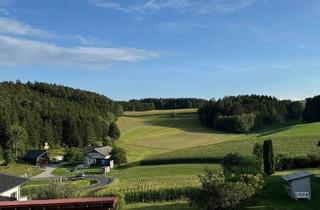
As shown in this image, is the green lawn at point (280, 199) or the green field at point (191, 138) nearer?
the green lawn at point (280, 199)

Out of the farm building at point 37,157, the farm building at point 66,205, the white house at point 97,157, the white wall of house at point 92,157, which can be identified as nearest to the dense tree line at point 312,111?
A: the white house at point 97,157

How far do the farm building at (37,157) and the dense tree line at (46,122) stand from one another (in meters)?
2.95

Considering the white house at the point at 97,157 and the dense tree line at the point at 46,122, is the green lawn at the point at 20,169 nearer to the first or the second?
the dense tree line at the point at 46,122

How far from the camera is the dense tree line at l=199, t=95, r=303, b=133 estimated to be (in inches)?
5797

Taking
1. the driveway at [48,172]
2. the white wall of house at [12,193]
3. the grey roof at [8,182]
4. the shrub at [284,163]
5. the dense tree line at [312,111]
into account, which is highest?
the dense tree line at [312,111]

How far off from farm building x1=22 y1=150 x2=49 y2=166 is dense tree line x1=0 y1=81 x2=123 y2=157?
295 cm

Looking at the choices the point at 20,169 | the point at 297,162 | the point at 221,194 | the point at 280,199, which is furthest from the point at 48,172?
the point at 221,194

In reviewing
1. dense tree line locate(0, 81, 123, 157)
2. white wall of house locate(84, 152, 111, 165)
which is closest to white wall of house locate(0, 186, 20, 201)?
dense tree line locate(0, 81, 123, 157)

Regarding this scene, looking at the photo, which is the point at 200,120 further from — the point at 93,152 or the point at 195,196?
the point at 195,196

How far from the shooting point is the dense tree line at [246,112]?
147 metres

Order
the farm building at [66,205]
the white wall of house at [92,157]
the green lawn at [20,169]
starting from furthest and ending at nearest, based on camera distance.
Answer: the white wall of house at [92,157]
the green lawn at [20,169]
the farm building at [66,205]

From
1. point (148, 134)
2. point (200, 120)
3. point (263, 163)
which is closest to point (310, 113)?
point (200, 120)

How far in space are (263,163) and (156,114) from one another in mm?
139969

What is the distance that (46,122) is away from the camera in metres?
134
